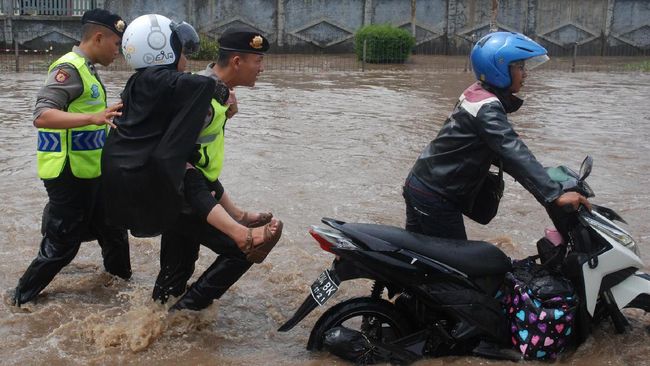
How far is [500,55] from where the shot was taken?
385 cm

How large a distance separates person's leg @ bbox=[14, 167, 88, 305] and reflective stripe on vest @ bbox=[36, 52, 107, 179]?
9cm

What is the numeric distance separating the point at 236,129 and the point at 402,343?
7.64 meters

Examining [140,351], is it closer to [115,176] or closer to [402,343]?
[115,176]

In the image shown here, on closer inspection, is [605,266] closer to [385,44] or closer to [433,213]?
[433,213]

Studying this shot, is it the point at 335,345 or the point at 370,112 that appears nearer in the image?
the point at 335,345

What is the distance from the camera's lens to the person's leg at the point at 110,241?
4.79 m

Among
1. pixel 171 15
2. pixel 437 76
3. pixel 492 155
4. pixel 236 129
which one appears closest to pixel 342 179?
pixel 236 129

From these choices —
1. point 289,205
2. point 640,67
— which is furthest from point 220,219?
point 640,67

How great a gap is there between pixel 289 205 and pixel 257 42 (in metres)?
3.41

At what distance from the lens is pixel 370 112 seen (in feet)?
43.5

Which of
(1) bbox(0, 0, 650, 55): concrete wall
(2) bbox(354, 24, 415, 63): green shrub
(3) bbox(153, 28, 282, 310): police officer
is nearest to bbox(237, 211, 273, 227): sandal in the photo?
(3) bbox(153, 28, 282, 310): police officer

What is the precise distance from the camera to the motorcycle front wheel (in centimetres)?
386

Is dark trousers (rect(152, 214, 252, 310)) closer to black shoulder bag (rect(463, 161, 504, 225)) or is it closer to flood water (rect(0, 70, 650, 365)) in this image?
flood water (rect(0, 70, 650, 365))

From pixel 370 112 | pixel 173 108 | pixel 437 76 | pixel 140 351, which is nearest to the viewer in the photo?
pixel 173 108
